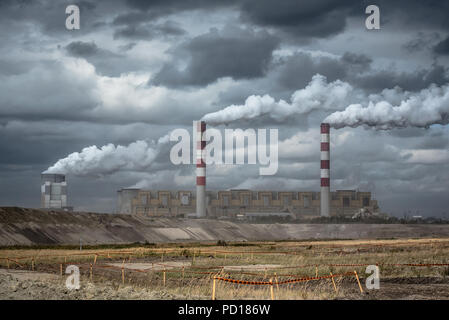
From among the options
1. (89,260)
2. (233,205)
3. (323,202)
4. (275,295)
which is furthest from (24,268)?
(233,205)

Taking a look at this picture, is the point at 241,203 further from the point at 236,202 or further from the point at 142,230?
the point at 142,230

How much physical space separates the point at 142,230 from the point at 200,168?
19.1 m

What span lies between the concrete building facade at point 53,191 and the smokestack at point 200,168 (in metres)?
21.2

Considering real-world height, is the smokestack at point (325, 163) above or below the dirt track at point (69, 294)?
above

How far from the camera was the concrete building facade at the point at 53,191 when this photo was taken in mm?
94000

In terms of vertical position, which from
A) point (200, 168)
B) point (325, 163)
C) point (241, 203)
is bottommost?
point (241, 203)

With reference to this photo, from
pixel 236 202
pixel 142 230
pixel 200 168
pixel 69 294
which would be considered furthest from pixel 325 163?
pixel 69 294

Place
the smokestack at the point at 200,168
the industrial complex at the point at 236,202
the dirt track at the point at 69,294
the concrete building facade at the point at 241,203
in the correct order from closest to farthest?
the dirt track at the point at 69,294 → the smokestack at the point at 200,168 → the industrial complex at the point at 236,202 → the concrete building facade at the point at 241,203

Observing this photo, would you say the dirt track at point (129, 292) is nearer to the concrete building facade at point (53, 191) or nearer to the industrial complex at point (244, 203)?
the concrete building facade at point (53, 191)

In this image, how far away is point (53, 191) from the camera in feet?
311

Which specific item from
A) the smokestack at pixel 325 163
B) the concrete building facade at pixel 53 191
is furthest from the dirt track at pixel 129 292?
the concrete building facade at pixel 53 191

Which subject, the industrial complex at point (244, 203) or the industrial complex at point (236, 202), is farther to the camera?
the industrial complex at point (244, 203)

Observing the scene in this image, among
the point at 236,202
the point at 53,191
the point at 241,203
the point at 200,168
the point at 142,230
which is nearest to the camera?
the point at 142,230

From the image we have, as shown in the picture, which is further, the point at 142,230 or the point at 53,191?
the point at 53,191
